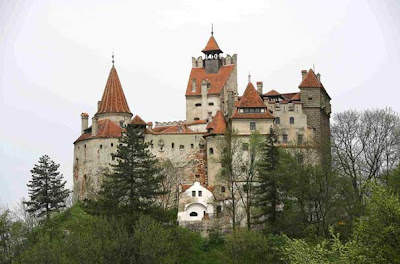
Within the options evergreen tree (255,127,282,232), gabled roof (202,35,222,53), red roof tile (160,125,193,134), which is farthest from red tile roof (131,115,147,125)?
evergreen tree (255,127,282,232)

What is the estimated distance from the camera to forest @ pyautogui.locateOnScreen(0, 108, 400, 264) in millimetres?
40219

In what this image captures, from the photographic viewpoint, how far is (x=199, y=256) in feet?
216

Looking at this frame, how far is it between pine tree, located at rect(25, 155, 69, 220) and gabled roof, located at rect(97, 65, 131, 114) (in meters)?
10.2

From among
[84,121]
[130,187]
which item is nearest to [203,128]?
[84,121]

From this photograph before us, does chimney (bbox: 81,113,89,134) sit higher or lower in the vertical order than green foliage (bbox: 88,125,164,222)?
higher

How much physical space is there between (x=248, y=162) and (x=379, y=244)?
39.3 metres

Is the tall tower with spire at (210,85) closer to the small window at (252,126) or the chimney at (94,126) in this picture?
the small window at (252,126)

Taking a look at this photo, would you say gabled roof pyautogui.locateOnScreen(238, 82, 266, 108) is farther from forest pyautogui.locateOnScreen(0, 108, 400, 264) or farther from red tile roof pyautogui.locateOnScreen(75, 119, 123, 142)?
red tile roof pyautogui.locateOnScreen(75, 119, 123, 142)

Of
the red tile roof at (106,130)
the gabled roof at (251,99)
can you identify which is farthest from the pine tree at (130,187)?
the red tile roof at (106,130)

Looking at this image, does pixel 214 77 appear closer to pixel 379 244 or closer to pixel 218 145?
pixel 218 145

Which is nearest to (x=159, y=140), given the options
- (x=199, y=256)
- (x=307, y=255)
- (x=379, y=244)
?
(x=199, y=256)

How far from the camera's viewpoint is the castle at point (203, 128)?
75.4 m

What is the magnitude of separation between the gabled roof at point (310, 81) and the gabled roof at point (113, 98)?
19.2 m

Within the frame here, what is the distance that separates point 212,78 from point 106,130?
536 inches
